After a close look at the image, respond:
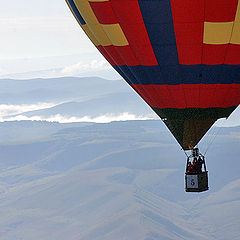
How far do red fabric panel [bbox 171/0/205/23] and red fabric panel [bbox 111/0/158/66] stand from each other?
1487 millimetres

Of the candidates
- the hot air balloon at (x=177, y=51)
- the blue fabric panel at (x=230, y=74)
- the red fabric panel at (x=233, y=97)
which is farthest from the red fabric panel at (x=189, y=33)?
the red fabric panel at (x=233, y=97)

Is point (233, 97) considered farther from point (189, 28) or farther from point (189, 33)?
point (189, 28)

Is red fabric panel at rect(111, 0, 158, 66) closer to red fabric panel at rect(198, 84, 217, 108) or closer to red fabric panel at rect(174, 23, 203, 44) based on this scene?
red fabric panel at rect(174, 23, 203, 44)

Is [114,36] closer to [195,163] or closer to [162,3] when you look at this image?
[162,3]

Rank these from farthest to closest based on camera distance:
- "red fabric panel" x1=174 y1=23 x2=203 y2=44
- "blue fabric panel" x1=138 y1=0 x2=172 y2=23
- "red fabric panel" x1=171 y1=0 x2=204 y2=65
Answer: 1. "red fabric panel" x1=174 y1=23 x2=203 y2=44
2. "blue fabric panel" x1=138 y1=0 x2=172 y2=23
3. "red fabric panel" x1=171 y1=0 x2=204 y2=65

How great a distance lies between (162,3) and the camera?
894 inches

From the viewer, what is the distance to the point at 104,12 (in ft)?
80.3

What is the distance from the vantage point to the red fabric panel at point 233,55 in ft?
77.6

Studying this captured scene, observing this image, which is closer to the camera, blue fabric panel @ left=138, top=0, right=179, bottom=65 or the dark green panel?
blue fabric panel @ left=138, top=0, right=179, bottom=65

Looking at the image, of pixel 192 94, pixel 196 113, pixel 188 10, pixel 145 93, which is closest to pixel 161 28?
pixel 188 10

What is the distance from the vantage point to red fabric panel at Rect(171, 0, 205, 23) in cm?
2217

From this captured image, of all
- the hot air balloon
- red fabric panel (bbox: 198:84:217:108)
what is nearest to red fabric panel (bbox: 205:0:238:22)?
the hot air balloon

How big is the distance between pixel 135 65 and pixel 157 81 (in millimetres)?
1082

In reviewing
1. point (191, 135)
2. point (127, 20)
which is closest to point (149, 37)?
point (127, 20)
